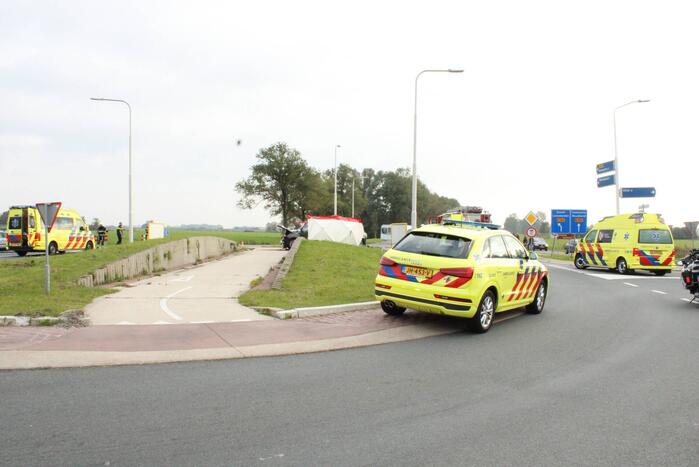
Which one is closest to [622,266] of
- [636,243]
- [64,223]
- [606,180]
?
[636,243]

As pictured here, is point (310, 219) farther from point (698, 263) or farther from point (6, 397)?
point (6, 397)

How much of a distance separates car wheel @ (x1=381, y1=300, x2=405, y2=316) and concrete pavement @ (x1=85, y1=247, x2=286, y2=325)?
83.7 inches

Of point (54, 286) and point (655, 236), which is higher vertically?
point (655, 236)

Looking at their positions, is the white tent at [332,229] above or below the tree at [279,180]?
below

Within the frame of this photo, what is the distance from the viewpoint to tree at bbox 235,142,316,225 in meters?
57.0

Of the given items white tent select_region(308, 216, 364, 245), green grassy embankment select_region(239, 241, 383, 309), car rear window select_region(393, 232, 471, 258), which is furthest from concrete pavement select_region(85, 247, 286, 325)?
white tent select_region(308, 216, 364, 245)

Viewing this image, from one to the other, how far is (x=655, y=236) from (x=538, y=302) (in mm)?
12982

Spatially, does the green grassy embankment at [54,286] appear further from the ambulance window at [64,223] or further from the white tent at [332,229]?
the white tent at [332,229]

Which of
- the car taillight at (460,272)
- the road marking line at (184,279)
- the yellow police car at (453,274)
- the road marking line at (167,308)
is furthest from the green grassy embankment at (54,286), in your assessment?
the car taillight at (460,272)

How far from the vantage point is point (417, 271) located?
7.92 m

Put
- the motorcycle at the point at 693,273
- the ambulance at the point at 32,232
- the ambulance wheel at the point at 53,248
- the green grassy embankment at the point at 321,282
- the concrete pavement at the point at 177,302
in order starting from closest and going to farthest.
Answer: the concrete pavement at the point at 177,302, the green grassy embankment at the point at 321,282, the motorcycle at the point at 693,273, the ambulance at the point at 32,232, the ambulance wheel at the point at 53,248

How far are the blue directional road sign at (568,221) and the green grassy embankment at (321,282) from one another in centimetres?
2085

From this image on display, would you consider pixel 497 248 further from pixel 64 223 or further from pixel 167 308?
pixel 64 223

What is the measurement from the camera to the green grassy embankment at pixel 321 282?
385 inches
